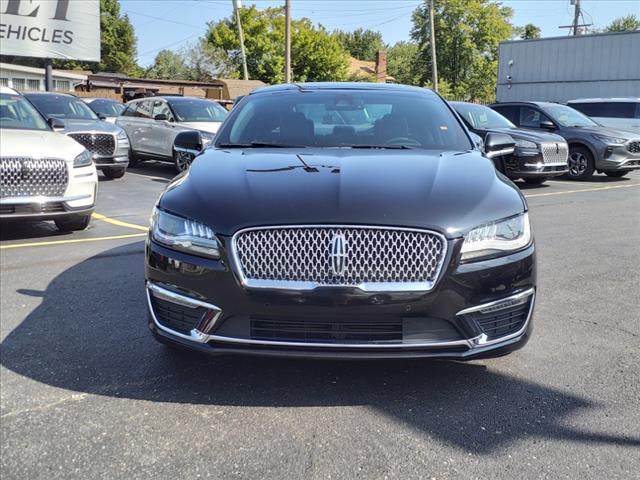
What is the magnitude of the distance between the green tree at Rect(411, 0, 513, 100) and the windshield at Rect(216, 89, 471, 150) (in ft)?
185

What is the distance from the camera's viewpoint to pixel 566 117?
1393 centimetres

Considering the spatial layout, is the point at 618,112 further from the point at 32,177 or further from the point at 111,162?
the point at 32,177

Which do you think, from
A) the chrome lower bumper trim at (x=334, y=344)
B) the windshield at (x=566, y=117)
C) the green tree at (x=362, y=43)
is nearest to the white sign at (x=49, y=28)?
the windshield at (x=566, y=117)

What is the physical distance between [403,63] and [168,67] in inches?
1549

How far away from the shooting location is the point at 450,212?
9.15 feet

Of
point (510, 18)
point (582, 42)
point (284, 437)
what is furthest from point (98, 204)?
point (510, 18)

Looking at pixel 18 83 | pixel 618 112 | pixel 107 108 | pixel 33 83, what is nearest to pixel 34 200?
pixel 107 108

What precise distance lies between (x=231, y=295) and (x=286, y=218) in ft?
1.39

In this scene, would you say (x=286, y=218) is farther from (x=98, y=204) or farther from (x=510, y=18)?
(x=510, y=18)

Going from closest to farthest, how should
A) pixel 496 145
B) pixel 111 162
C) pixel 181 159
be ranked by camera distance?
pixel 496 145 → pixel 111 162 → pixel 181 159

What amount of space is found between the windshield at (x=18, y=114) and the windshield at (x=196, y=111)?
17.7ft

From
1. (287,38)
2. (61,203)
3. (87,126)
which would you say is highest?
(287,38)

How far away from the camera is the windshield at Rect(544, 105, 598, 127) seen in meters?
13.7

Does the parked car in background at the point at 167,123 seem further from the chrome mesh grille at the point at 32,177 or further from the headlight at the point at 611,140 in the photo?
the headlight at the point at 611,140
